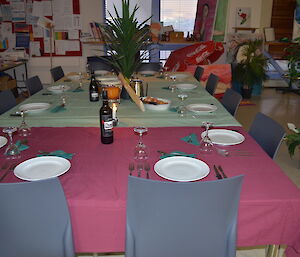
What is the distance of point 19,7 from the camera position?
6668mm

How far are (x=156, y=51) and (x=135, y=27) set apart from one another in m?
4.64

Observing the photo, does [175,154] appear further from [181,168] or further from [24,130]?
[24,130]

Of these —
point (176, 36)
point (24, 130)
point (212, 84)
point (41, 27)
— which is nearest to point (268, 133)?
point (24, 130)

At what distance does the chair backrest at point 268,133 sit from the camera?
6.28 ft

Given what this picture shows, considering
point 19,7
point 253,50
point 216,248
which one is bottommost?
point 216,248

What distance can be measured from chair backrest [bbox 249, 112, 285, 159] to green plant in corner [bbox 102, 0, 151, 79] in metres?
1.18

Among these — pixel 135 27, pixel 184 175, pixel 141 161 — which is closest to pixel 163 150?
pixel 141 161

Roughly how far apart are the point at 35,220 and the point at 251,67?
5496 mm

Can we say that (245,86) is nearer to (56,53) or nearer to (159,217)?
(56,53)

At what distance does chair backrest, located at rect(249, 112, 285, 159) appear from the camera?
1.91 meters

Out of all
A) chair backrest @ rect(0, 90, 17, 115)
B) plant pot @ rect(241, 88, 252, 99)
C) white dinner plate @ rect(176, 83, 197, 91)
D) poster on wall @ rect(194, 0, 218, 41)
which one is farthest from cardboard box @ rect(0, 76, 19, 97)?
plant pot @ rect(241, 88, 252, 99)

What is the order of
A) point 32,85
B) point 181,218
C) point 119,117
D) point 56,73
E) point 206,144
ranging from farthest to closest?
point 56,73, point 32,85, point 119,117, point 206,144, point 181,218

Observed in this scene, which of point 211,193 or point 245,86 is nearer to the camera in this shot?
point 211,193

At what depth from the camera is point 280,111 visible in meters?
5.53
